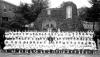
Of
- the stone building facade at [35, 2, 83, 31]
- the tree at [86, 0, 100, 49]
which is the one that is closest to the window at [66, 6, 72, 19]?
the stone building facade at [35, 2, 83, 31]

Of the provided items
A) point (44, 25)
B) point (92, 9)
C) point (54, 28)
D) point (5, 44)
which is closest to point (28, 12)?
point (44, 25)

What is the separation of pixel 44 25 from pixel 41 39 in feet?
40.5

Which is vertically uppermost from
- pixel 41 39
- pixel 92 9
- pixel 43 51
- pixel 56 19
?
pixel 92 9

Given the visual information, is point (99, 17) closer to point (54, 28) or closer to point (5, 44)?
point (54, 28)

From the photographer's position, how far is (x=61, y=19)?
75.4 feet

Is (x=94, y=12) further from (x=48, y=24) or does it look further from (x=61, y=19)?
(x=48, y=24)

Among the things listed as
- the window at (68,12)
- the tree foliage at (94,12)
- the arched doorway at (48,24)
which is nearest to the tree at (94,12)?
the tree foliage at (94,12)

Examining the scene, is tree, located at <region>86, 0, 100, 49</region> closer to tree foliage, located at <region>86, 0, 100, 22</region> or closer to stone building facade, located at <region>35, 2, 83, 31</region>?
tree foliage, located at <region>86, 0, 100, 22</region>

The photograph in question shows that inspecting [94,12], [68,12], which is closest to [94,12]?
[94,12]

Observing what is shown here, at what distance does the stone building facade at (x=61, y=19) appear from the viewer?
21797 millimetres

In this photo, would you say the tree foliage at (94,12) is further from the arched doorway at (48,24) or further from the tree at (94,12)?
the arched doorway at (48,24)

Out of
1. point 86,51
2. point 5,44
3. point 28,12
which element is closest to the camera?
point 86,51

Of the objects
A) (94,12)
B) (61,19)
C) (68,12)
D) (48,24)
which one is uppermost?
(68,12)

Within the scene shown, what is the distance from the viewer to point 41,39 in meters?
11.3
